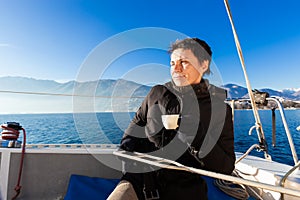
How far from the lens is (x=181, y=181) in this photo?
3.05ft

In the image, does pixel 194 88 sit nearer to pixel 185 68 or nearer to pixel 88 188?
pixel 185 68

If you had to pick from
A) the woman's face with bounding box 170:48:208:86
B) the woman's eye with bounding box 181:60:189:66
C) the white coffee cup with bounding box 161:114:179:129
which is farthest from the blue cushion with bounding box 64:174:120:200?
the woman's eye with bounding box 181:60:189:66

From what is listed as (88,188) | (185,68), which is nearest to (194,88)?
(185,68)

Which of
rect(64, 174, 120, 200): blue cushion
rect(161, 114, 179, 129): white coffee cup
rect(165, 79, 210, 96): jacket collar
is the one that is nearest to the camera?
rect(161, 114, 179, 129): white coffee cup

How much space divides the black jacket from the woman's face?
1.6 inches

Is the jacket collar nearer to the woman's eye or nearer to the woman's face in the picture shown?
the woman's face

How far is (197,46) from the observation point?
3.67ft

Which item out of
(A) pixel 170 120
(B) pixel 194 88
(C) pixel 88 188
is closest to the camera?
(A) pixel 170 120

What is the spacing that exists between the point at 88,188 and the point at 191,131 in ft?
2.85

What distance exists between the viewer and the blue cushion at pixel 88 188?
124 cm

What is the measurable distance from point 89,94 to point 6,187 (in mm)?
925

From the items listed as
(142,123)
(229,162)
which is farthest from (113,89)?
(229,162)

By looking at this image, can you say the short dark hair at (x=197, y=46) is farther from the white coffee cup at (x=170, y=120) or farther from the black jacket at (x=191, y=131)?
the white coffee cup at (x=170, y=120)

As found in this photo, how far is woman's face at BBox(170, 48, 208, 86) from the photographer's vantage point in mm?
1081
